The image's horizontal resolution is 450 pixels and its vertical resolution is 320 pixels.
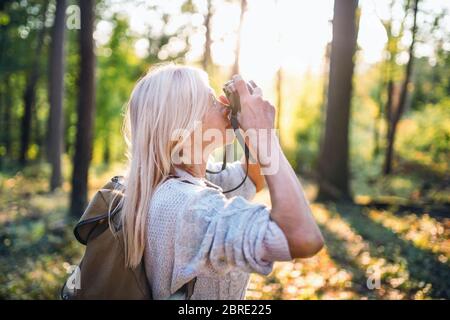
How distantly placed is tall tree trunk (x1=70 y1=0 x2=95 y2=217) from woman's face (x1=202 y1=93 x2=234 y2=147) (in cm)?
811

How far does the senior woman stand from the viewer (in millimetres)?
1590

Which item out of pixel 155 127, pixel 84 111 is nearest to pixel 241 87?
pixel 155 127

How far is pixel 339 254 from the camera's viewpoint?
7016 millimetres

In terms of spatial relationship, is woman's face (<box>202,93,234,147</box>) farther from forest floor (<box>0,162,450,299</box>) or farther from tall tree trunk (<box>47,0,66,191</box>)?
tall tree trunk (<box>47,0,66,191</box>)

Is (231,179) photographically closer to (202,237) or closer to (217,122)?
(217,122)

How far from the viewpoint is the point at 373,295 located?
5223 mm

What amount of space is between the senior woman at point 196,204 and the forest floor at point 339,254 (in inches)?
125

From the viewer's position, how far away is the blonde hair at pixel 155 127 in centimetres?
180

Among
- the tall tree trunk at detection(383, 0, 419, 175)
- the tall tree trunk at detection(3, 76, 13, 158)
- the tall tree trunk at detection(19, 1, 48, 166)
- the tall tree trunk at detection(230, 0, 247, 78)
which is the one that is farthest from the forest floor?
the tall tree trunk at detection(3, 76, 13, 158)

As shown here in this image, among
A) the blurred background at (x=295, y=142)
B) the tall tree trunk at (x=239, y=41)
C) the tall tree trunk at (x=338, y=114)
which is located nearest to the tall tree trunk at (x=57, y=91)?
the blurred background at (x=295, y=142)

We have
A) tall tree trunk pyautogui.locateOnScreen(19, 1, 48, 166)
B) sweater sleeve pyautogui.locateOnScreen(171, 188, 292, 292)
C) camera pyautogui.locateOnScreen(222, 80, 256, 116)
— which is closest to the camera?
sweater sleeve pyautogui.locateOnScreen(171, 188, 292, 292)

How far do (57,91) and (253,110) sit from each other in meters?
15.4

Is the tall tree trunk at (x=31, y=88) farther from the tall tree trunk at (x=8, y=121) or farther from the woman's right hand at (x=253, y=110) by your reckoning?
the woman's right hand at (x=253, y=110)
